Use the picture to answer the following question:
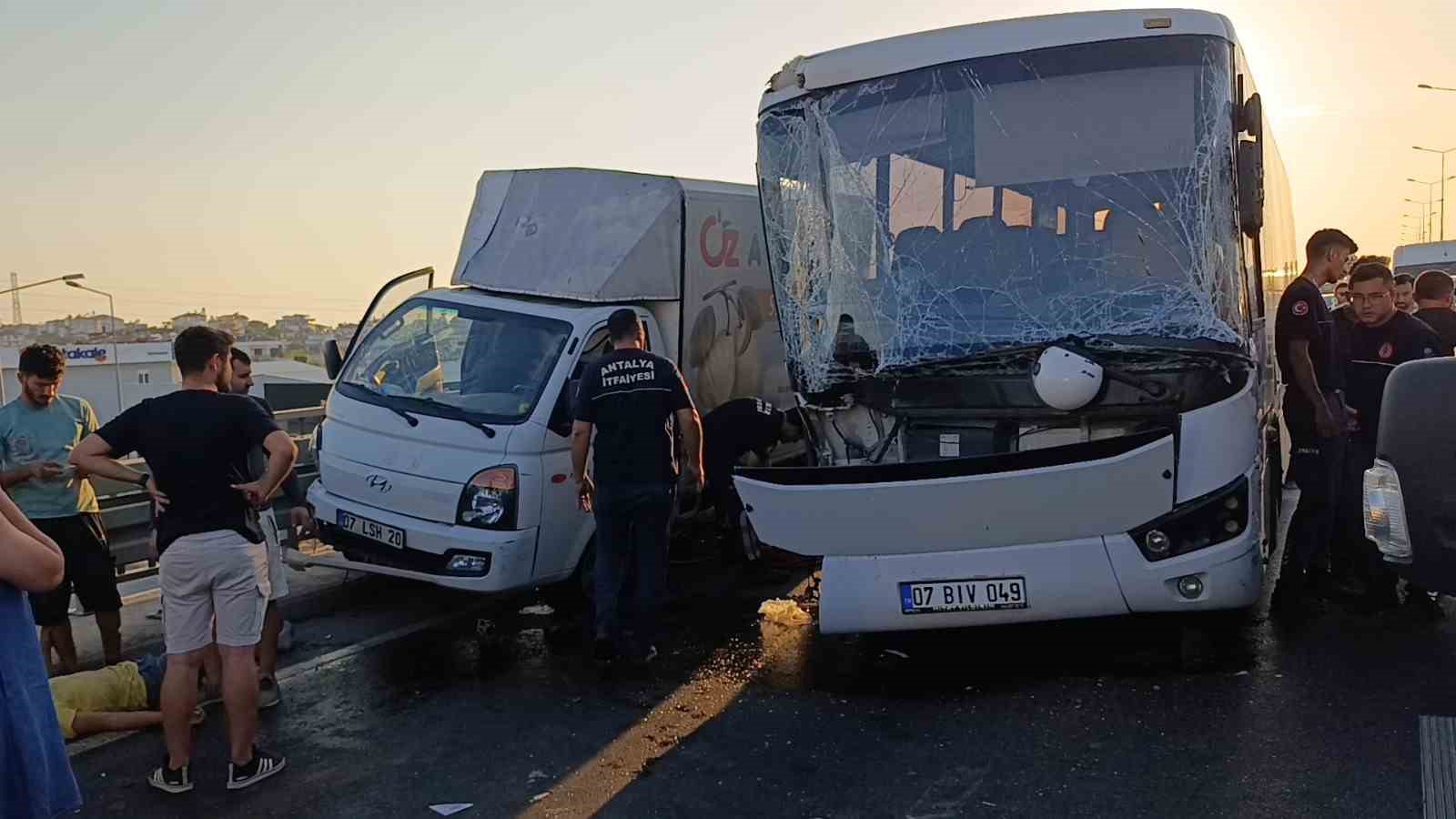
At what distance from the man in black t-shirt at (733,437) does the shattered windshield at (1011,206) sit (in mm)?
1581

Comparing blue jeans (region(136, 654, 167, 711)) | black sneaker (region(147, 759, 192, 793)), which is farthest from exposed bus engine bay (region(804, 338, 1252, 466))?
blue jeans (region(136, 654, 167, 711))

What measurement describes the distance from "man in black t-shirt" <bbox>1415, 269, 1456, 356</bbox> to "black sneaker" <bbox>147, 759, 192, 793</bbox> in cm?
767

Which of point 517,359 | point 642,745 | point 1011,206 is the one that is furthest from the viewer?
point 517,359

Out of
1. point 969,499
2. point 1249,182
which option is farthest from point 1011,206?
point 969,499

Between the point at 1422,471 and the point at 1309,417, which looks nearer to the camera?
the point at 1422,471

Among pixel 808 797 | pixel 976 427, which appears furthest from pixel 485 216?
pixel 808 797

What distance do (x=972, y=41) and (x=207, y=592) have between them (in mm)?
4194

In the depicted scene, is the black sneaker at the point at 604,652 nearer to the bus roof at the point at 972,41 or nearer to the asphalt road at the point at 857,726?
the asphalt road at the point at 857,726

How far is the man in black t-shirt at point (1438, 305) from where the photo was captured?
25.2 feet

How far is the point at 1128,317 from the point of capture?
17.1 ft

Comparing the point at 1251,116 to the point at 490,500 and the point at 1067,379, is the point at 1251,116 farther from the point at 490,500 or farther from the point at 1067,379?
the point at 490,500

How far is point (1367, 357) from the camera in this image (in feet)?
22.4

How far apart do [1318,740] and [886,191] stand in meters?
3.08

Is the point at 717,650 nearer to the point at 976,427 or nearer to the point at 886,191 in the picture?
the point at 976,427
